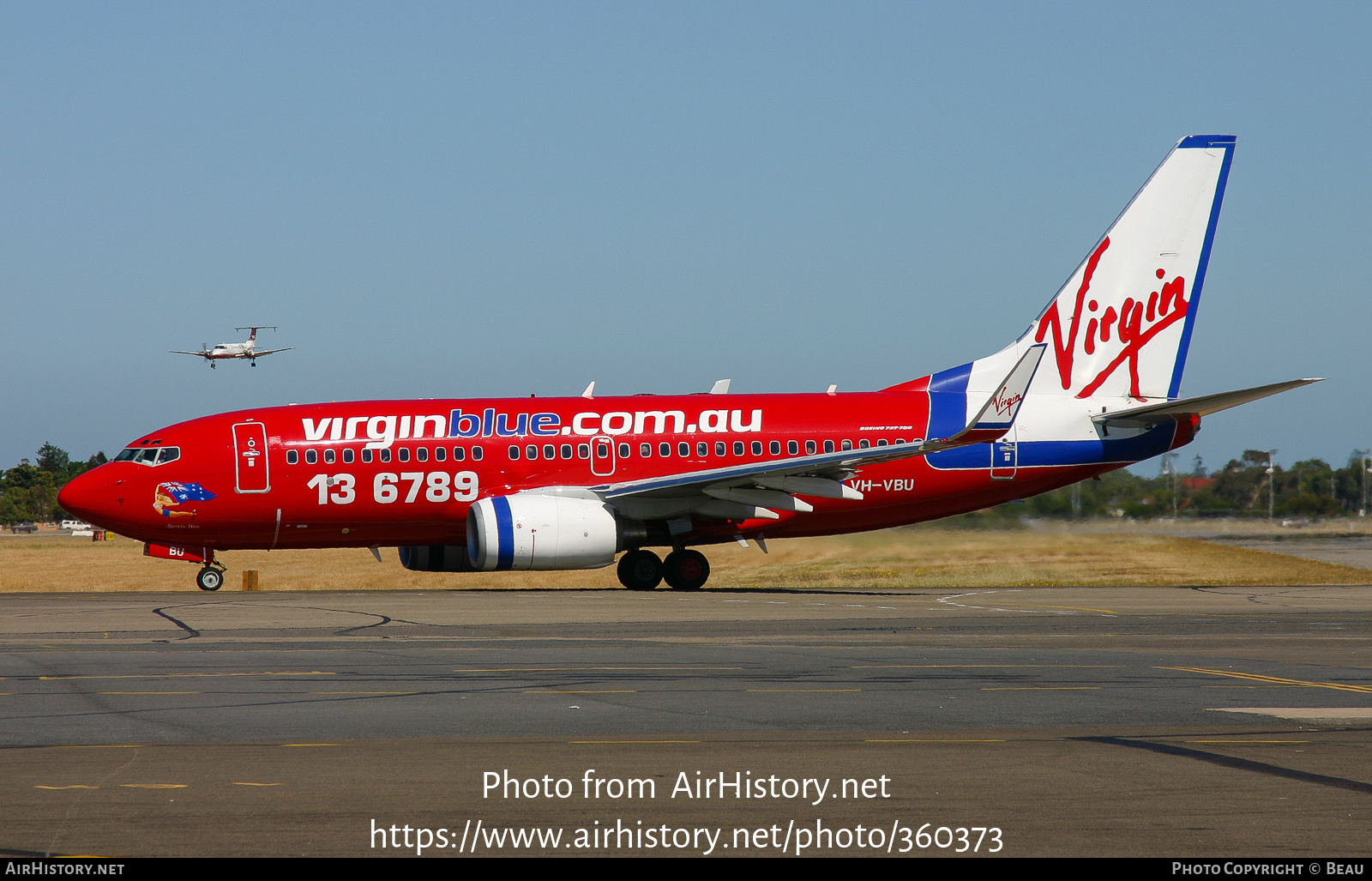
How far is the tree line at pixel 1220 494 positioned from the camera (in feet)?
102

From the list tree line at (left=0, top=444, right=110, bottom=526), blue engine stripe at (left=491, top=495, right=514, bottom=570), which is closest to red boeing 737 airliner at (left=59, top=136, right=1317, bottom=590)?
blue engine stripe at (left=491, top=495, right=514, bottom=570)

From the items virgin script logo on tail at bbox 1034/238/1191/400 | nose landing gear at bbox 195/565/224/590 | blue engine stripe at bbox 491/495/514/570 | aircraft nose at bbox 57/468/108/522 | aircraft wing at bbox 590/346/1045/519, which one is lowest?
nose landing gear at bbox 195/565/224/590

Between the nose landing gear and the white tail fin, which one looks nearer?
the nose landing gear

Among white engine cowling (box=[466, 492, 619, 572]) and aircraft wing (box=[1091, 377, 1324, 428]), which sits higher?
aircraft wing (box=[1091, 377, 1324, 428])

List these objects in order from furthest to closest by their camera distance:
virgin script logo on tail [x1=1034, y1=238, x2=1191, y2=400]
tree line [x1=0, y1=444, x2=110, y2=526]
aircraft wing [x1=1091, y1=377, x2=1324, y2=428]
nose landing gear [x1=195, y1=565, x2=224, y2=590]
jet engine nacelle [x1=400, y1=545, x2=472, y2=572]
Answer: tree line [x1=0, y1=444, x2=110, y2=526]
virgin script logo on tail [x1=1034, y1=238, x2=1191, y2=400]
jet engine nacelle [x1=400, y1=545, x2=472, y2=572]
nose landing gear [x1=195, y1=565, x2=224, y2=590]
aircraft wing [x1=1091, y1=377, x2=1324, y2=428]

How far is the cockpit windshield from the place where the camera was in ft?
86.1

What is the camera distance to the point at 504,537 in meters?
24.6

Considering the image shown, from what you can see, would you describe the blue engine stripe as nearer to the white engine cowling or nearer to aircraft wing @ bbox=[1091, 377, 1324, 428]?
the white engine cowling

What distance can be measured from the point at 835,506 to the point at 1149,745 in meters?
19.5

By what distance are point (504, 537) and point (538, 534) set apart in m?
0.63

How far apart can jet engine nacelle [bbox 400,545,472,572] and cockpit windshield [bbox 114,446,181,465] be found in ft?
16.5

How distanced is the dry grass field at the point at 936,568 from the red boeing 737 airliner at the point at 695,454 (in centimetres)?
99

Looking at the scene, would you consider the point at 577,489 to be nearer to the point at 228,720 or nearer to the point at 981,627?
the point at 981,627
